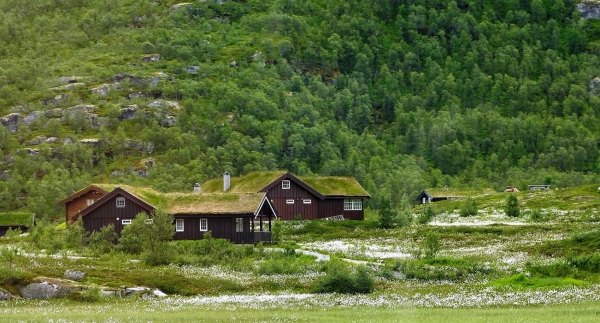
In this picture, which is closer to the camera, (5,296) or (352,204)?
(5,296)

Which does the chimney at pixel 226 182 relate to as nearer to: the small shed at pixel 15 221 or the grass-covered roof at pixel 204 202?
the grass-covered roof at pixel 204 202

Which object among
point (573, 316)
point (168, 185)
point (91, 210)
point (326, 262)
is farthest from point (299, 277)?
point (168, 185)

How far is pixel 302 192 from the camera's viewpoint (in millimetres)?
114500

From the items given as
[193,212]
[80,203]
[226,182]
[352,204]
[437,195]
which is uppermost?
[226,182]

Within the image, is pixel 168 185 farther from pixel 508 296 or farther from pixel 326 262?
pixel 508 296

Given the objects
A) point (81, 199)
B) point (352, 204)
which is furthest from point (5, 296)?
point (352, 204)

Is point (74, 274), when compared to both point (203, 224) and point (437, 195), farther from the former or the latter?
point (437, 195)

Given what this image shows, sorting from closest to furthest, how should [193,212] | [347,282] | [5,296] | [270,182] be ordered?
[5,296], [347,282], [193,212], [270,182]

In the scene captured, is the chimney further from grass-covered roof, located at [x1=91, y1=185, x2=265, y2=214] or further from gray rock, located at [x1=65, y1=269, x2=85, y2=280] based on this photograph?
gray rock, located at [x1=65, y1=269, x2=85, y2=280]

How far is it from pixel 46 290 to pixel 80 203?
210 feet

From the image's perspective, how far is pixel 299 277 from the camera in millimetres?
56594

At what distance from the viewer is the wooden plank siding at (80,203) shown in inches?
4402

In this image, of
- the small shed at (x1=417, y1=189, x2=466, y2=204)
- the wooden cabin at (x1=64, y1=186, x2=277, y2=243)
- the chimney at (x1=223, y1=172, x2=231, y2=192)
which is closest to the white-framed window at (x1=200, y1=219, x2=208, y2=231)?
the wooden cabin at (x1=64, y1=186, x2=277, y2=243)

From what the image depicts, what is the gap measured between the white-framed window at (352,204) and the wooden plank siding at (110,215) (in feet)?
130
